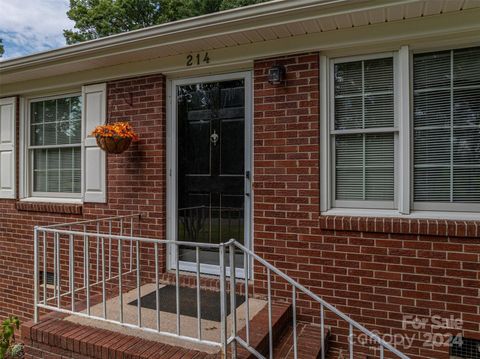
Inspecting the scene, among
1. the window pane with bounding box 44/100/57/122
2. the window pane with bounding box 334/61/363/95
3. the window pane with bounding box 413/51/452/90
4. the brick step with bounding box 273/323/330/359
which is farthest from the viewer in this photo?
the window pane with bounding box 44/100/57/122

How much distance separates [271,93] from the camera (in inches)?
A: 128

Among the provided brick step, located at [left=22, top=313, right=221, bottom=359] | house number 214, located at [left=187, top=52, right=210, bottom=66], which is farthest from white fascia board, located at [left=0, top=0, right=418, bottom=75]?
brick step, located at [left=22, top=313, right=221, bottom=359]

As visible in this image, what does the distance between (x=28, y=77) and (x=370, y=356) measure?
194 inches

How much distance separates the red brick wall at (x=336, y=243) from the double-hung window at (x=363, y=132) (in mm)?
207

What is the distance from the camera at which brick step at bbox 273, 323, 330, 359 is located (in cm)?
256

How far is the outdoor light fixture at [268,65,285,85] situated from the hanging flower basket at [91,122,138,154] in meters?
1.59

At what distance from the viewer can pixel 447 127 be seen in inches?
111

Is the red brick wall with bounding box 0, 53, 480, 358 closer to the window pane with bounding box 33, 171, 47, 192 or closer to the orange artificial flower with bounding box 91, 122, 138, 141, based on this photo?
the orange artificial flower with bounding box 91, 122, 138, 141

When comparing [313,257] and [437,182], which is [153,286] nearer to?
[313,257]

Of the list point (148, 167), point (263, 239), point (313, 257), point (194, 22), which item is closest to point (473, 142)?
point (313, 257)

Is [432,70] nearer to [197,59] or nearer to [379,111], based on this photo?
[379,111]

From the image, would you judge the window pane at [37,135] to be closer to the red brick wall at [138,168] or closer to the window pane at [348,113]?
the red brick wall at [138,168]

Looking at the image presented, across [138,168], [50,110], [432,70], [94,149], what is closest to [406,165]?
[432,70]

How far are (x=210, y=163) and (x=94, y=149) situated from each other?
1.48 meters
